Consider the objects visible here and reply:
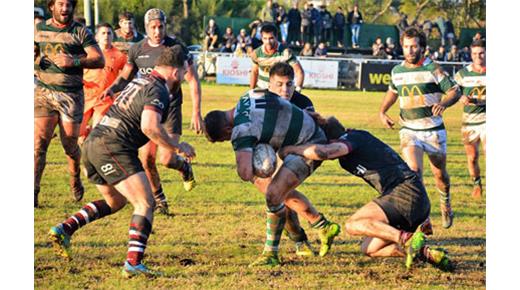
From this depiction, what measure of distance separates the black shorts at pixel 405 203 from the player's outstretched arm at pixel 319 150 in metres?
0.55

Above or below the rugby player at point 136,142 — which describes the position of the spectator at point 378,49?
above

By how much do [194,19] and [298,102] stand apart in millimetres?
36407

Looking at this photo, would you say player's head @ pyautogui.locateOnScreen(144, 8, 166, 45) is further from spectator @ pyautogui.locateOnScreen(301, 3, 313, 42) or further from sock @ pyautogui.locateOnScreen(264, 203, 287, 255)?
spectator @ pyautogui.locateOnScreen(301, 3, 313, 42)

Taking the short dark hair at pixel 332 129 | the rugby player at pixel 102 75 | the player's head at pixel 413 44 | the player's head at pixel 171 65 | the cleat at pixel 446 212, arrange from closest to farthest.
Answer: the player's head at pixel 171 65 → the short dark hair at pixel 332 129 → the player's head at pixel 413 44 → the cleat at pixel 446 212 → the rugby player at pixel 102 75

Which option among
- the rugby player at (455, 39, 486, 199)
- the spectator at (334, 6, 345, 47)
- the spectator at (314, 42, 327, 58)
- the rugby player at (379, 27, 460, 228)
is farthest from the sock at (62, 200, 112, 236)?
the spectator at (334, 6, 345, 47)

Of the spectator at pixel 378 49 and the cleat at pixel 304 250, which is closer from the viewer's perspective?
the cleat at pixel 304 250

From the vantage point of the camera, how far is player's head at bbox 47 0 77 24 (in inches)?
352

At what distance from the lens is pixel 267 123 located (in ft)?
21.5

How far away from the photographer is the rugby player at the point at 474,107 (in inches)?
426

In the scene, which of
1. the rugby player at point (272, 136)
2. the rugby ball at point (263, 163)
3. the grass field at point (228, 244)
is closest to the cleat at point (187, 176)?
the grass field at point (228, 244)

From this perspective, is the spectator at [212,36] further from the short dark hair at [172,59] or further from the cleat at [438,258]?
the cleat at [438,258]

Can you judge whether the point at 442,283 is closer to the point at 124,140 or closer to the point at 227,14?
the point at 124,140

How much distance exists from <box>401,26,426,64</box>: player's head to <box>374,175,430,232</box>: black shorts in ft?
7.68

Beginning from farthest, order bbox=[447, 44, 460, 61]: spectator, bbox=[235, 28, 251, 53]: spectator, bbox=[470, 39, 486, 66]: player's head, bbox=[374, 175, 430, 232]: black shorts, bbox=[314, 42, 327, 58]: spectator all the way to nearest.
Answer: bbox=[447, 44, 460, 61]: spectator, bbox=[314, 42, 327, 58]: spectator, bbox=[235, 28, 251, 53]: spectator, bbox=[470, 39, 486, 66]: player's head, bbox=[374, 175, 430, 232]: black shorts
